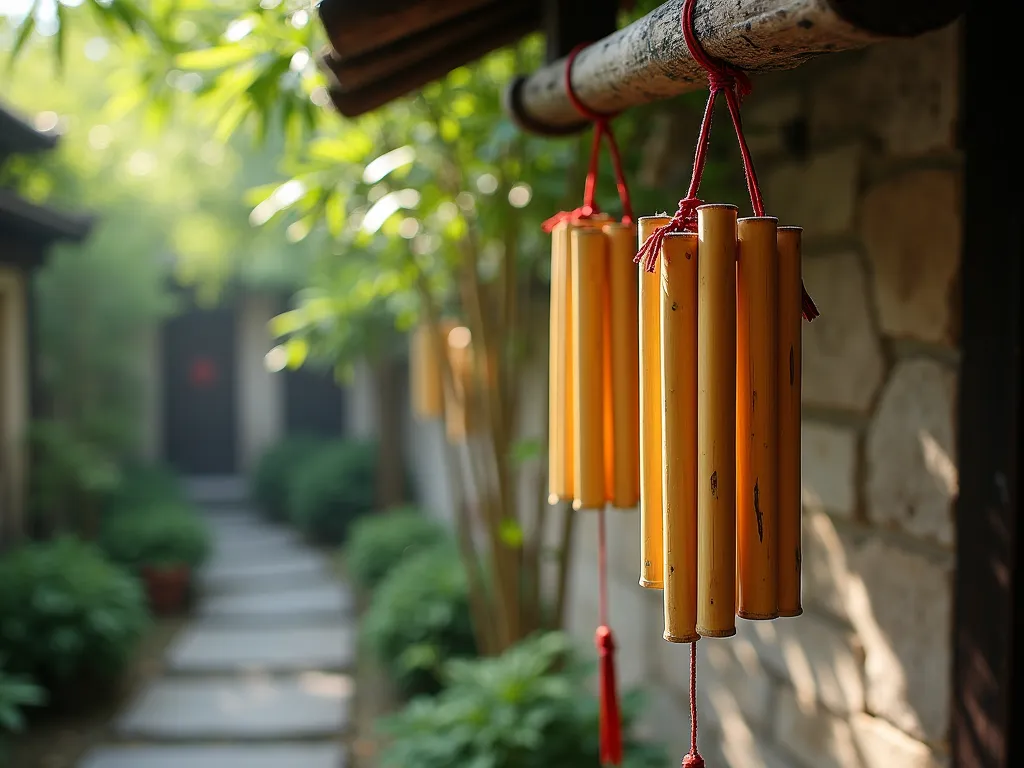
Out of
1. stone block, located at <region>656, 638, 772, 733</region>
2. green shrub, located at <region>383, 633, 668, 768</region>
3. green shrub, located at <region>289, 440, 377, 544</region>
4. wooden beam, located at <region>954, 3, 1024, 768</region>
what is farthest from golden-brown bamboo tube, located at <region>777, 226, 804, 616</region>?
green shrub, located at <region>289, 440, 377, 544</region>

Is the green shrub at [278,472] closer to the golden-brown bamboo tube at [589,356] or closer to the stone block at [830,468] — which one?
the stone block at [830,468]

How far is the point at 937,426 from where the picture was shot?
6.12ft

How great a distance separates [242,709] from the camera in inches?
229

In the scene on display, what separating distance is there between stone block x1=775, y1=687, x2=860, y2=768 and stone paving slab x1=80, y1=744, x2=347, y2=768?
→ 3.03 meters

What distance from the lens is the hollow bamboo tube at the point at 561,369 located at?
152 cm

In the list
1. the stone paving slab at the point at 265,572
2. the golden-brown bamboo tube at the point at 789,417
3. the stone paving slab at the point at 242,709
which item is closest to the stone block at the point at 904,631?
the golden-brown bamboo tube at the point at 789,417

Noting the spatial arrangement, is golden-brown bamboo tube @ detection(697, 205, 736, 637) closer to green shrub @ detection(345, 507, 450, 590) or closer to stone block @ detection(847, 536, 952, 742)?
stone block @ detection(847, 536, 952, 742)

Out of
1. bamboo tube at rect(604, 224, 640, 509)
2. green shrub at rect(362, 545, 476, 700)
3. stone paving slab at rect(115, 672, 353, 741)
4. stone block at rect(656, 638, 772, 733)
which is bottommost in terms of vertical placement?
stone paving slab at rect(115, 672, 353, 741)

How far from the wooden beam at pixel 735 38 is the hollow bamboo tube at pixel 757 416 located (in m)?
0.17

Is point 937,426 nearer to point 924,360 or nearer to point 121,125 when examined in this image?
point 924,360

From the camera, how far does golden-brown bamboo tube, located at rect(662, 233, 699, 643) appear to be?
1067 mm

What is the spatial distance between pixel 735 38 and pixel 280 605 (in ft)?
25.5

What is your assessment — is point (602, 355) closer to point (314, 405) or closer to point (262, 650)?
point (262, 650)

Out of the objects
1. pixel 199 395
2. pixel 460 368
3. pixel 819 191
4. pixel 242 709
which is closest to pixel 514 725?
pixel 819 191
